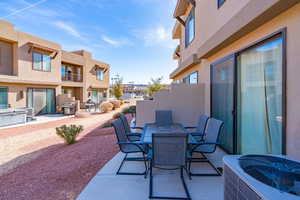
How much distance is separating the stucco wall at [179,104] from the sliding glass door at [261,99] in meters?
2.39

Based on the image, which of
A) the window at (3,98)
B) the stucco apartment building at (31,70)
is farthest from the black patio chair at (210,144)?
the window at (3,98)

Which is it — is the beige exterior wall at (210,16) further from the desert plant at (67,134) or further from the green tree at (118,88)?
the green tree at (118,88)

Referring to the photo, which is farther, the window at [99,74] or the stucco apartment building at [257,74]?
the window at [99,74]

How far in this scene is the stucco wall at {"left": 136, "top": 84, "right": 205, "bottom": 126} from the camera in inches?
240

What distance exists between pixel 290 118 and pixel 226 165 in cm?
141

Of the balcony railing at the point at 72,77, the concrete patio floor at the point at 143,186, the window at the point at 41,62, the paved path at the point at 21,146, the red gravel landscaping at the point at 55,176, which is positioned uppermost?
the window at the point at 41,62

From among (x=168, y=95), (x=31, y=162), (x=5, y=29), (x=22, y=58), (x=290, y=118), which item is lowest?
(x=31, y=162)

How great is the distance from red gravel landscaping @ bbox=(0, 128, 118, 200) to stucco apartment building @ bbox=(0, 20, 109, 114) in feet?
36.3

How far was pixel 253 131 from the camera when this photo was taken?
317cm

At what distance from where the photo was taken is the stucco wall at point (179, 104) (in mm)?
6098

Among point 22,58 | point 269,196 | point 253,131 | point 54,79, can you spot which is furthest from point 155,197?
point 54,79

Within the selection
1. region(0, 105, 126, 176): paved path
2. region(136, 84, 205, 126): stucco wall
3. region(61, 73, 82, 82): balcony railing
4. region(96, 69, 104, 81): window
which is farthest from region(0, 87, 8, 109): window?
region(96, 69, 104, 81): window

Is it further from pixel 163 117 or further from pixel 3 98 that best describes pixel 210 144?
pixel 3 98

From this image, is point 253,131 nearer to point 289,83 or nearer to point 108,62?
point 289,83
